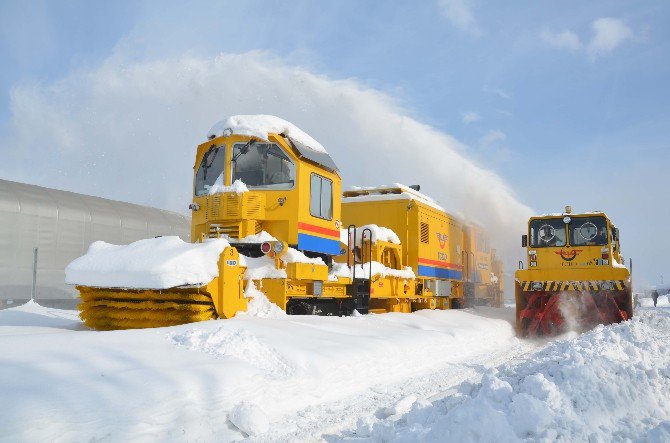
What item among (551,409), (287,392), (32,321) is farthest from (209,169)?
(551,409)

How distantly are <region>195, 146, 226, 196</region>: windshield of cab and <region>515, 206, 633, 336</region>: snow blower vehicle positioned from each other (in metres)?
7.91

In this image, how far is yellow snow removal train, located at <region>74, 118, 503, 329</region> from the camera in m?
7.62

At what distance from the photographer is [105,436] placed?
3.75 m

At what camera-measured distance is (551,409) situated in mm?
3953

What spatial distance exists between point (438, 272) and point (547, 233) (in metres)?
2.92

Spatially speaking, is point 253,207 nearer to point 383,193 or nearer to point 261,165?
point 261,165

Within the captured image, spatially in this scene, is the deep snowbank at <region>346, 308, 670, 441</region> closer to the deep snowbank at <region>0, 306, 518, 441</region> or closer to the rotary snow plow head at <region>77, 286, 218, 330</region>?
the deep snowbank at <region>0, 306, 518, 441</region>

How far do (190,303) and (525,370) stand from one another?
4.39 metres

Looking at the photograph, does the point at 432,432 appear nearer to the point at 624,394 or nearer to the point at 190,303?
the point at 624,394

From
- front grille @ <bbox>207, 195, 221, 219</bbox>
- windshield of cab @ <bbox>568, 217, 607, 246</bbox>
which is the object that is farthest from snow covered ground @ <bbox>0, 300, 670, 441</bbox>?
windshield of cab @ <bbox>568, 217, 607, 246</bbox>

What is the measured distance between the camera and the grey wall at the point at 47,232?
1716cm

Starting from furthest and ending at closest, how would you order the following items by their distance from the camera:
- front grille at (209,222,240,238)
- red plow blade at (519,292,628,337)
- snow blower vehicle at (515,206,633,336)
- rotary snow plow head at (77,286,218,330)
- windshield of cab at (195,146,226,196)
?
snow blower vehicle at (515,206,633,336) < red plow blade at (519,292,628,337) < windshield of cab at (195,146,226,196) < front grille at (209,222,240,238) < rotary snow plow head at (77,286,218,330)

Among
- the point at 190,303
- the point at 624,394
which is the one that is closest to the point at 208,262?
the point at 190,303

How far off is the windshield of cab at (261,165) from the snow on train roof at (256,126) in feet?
0.70
